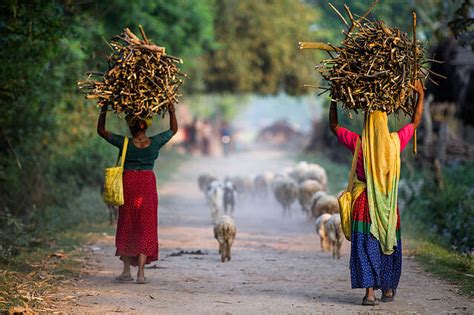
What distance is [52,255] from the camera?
36.1 ft

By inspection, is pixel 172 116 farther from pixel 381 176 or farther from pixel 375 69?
pixel 381 176

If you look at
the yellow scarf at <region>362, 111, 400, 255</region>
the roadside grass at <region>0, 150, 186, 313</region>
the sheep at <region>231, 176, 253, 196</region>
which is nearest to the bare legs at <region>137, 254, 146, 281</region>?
A: the roadside grass at <region>0, 150, 186, 313</region>

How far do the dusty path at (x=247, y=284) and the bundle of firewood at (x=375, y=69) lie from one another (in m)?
1.92

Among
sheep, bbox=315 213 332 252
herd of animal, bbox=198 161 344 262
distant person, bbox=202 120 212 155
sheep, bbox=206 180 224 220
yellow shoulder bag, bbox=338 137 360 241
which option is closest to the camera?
yellow shoulder bag, bbox=338 137 360 241

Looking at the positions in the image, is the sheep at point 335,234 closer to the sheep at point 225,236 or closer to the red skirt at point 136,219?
the sheep at point 225,236

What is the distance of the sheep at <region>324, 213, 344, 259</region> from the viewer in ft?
36.2

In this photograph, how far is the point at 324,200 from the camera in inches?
522

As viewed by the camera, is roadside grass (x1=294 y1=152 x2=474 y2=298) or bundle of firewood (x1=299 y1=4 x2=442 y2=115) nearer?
bundle of firewood (x1=299 y1=4 x2=442 y2=115)

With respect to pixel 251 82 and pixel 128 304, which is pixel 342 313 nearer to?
pixel 128 304

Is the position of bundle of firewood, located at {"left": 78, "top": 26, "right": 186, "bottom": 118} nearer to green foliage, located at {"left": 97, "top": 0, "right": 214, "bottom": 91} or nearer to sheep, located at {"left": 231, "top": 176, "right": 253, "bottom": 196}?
green foliage, located at {"left": 97, "top": 0, "right": 214, "bottom": 91}

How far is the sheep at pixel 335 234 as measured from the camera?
1105cm

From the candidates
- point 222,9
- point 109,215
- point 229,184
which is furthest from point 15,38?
point 222,9

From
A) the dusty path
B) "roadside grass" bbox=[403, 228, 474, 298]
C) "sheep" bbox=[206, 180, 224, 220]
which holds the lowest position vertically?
the dusty path

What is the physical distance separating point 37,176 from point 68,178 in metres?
2.53
